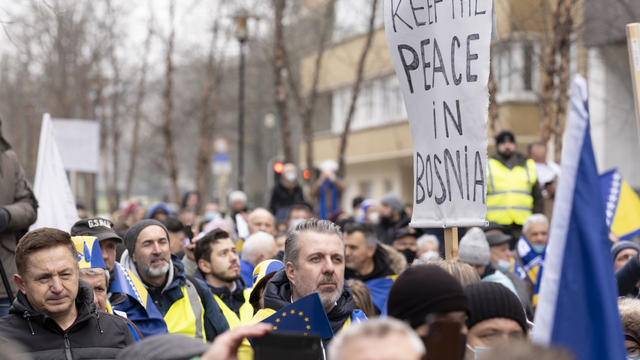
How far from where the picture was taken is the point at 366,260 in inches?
382

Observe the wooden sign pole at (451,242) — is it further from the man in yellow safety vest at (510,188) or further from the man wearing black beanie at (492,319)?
the man in yellow safety vest at (510,188)

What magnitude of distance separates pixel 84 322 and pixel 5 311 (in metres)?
2.04

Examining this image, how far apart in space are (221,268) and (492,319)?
451 cm

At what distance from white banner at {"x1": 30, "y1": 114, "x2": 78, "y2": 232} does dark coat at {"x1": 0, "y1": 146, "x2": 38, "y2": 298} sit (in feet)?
3.46

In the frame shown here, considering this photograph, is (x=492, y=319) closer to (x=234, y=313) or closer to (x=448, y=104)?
(x=448, y=104)

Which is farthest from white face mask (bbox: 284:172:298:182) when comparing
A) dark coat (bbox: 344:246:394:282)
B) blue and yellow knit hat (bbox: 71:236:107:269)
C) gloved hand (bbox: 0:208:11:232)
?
blue and yellow knit hat (bbox: 71:236:107:269)

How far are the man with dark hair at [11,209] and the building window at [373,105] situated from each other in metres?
24.9

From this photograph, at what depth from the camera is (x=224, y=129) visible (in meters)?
52.4

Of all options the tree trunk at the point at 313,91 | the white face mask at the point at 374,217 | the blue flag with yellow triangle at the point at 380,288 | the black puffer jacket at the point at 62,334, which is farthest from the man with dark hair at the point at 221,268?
the tree trunk at the point at 313,91

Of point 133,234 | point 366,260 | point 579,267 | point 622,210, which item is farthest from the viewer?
point 622,210

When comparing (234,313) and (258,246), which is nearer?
(234,313)

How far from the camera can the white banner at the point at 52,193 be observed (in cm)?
875

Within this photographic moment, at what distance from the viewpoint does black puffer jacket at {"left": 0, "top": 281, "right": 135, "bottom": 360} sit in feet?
17.1

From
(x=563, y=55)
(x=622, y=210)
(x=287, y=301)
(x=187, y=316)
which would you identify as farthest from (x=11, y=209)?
(x=563, y=55)
